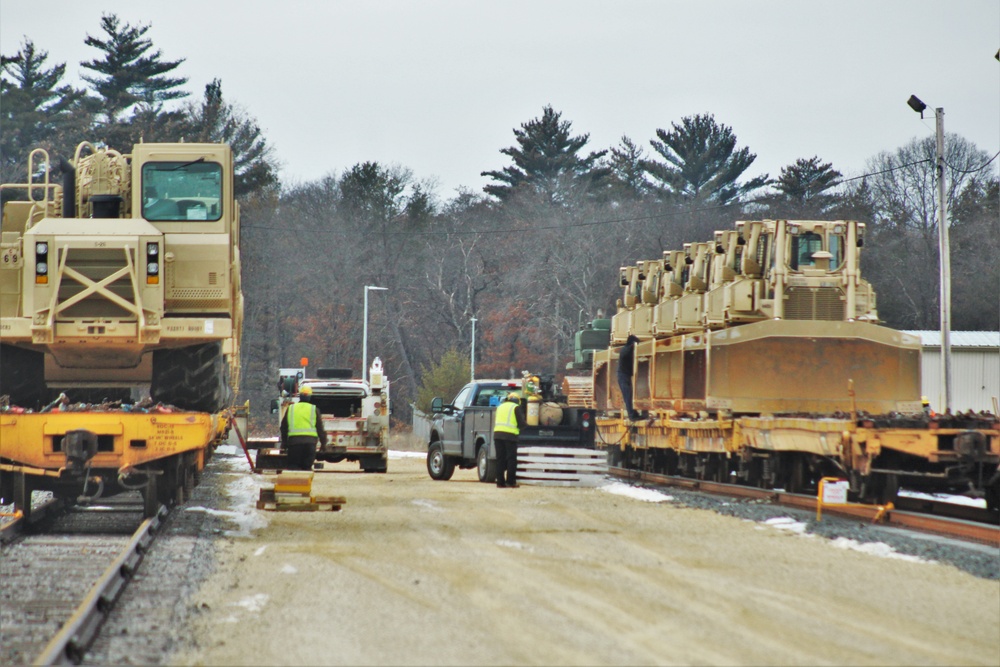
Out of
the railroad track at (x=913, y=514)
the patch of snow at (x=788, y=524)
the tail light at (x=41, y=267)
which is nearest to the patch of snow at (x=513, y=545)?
the patch of snow at (x=788, y=524)

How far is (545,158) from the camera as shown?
260ft

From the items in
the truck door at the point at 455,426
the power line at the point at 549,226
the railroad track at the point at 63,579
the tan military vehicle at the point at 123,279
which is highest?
the power line at the point at 549,226

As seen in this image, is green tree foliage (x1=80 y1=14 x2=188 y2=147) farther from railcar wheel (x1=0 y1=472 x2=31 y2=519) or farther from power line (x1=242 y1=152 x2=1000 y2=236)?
railcar wheel (x1=0 y1=472 x2=31 y2=519)

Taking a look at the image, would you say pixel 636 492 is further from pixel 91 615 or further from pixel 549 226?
pixel 549 226

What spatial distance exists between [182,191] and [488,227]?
198ft

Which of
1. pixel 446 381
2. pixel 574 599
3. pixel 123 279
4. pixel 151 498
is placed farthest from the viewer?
pixel 446 381

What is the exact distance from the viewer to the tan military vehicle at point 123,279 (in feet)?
48.1

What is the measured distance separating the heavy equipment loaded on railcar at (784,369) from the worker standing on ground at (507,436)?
2702 mm

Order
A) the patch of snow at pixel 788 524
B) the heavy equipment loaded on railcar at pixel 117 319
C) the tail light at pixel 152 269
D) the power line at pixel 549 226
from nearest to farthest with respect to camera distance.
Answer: the heavy equipment loaded on railcar at pixel 117 319 < the tail light at pixel 152 269 < the patch of snow at pixel 788 524 < the power line at pixel 549 226

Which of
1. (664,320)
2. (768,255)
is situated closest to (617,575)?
(768,255)

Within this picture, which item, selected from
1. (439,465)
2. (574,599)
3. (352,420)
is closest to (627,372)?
(439,465)

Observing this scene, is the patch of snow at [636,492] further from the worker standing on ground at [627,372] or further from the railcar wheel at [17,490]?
the railcar wheel at [17,490]

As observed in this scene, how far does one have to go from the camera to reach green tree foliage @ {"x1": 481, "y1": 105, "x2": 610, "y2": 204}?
259ft

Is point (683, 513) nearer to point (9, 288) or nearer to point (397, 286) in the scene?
point (9, 288)
